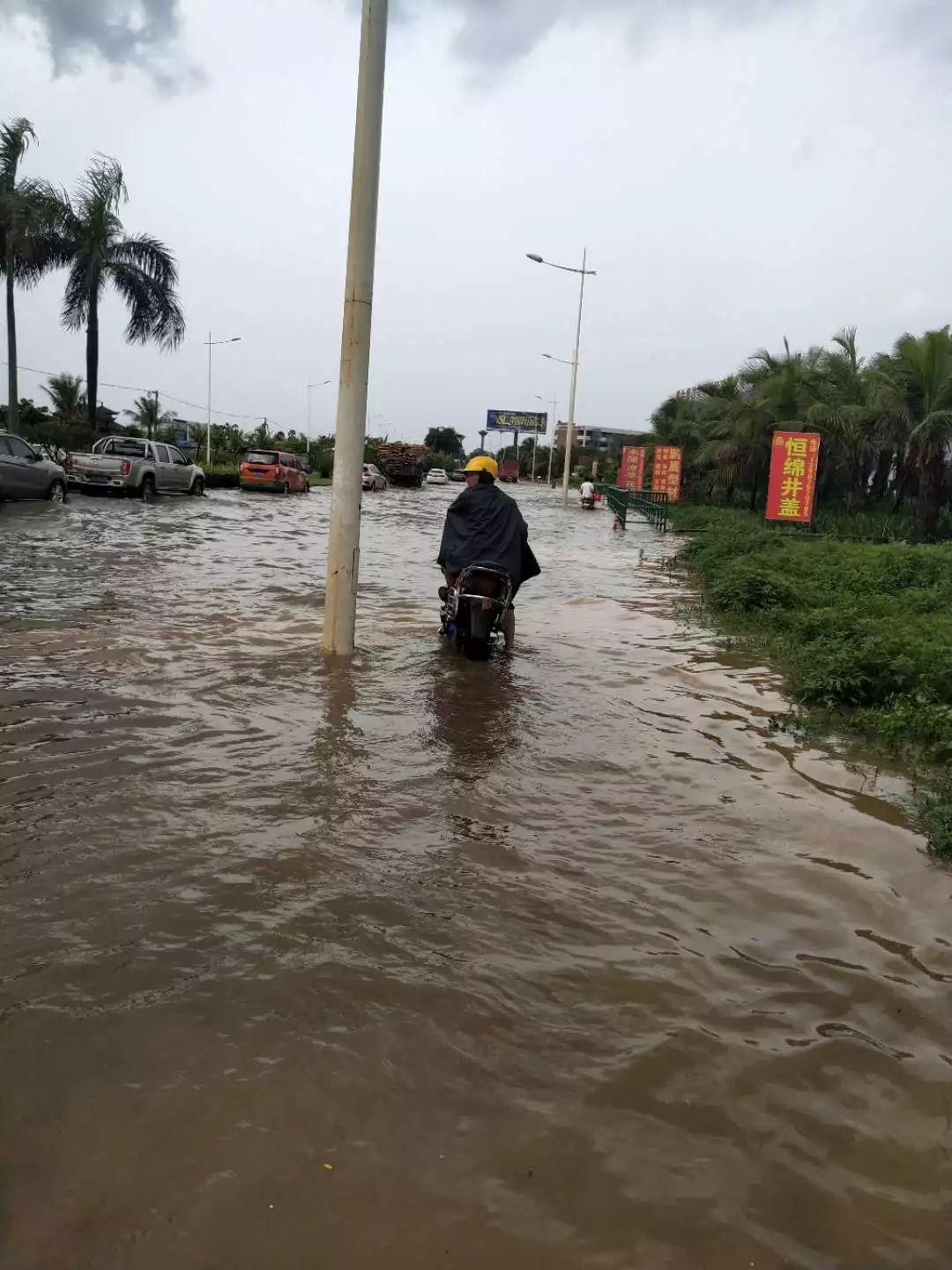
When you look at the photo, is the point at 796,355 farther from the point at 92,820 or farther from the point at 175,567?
the point at 92,820

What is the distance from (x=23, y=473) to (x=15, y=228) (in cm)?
1230

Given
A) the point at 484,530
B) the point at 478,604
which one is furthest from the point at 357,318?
the point at 478,604

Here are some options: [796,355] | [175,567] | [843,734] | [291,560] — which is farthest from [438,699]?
[796,355]

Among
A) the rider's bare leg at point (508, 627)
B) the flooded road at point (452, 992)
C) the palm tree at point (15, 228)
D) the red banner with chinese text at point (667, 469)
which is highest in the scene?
the palm tree at point (15, 228)

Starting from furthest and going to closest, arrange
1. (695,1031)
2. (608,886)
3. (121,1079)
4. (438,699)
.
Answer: (438,699) → (608,886) → (695,1031) → (121,1079)

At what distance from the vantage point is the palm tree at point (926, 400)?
25.2 m

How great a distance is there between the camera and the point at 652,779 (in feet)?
16.4

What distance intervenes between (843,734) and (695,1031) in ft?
12.3

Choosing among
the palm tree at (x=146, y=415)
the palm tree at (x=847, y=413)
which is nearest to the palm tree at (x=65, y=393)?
the palm tree at (x=146, y=415)

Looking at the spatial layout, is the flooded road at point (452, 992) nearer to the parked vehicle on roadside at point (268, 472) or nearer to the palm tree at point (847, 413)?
the palm tree at point (847, 413)

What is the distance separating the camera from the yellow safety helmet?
7.57 m

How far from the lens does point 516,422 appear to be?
335 ft

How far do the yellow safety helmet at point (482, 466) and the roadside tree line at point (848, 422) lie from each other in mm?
20557

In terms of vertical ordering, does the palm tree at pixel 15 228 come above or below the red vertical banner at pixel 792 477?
above
